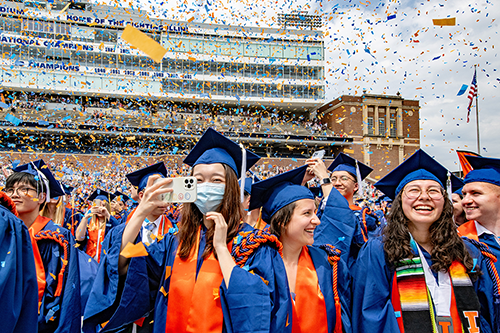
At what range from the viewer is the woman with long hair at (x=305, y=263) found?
2.04 metres

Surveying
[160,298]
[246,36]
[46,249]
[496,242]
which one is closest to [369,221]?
[496,242]

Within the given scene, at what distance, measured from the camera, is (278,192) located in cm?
238

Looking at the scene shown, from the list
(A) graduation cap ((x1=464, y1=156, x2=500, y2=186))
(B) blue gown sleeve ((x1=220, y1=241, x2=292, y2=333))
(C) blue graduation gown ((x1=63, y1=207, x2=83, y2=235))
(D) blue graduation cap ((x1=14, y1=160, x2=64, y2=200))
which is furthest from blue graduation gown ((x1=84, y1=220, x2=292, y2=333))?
(C) blue graduation gown ((x1=63, y1=207, x2=83, y2=235))

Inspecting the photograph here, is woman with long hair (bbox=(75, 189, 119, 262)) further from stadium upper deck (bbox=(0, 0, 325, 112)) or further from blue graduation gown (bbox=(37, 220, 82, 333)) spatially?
stadium upper deck (bbox=(0, 0, 325, 112))

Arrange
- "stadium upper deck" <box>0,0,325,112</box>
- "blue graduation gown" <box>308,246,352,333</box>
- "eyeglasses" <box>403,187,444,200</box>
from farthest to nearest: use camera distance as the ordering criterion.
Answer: "stadium upper deck" <box>0,0,325,112</box>
"eyeglasses" <box>403,187,444,200</box>
"blue graduation gown" <box>308,246,352,333</box>

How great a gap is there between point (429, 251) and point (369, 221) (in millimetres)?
1962

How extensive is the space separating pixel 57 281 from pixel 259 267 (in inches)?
66.3

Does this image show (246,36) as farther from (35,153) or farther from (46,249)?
(46,249)

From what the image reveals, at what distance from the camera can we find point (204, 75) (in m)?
38.0

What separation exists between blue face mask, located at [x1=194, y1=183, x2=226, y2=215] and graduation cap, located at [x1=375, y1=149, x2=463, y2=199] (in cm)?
139

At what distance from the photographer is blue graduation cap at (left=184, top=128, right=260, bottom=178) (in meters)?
2.17

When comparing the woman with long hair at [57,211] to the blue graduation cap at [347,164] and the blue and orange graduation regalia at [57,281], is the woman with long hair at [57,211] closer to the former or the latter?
the blue and orange graduation regalia at [57,281]

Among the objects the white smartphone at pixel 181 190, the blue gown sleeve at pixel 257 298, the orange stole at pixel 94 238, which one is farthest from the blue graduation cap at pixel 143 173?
the blue gown sleeve at pixel 257 298

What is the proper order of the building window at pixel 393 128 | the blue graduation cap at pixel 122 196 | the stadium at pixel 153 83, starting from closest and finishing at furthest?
the blue graduation cap at pixel 122 196
the stadium at pixel 153 83
the building window at pixel 393 128
